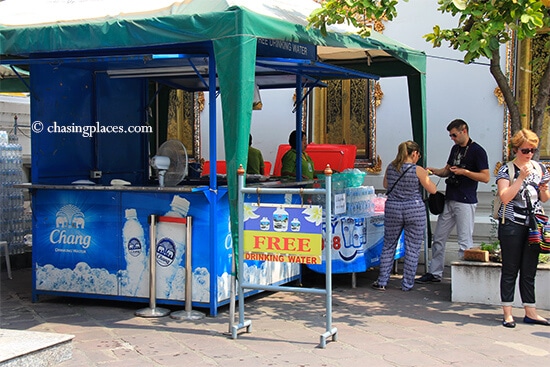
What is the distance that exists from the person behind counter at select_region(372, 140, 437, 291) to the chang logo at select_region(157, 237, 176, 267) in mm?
2610

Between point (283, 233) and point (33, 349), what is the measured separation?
211 centimetres

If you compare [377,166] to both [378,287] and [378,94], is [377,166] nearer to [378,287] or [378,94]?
[378,94]

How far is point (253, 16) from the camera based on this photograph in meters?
6.04

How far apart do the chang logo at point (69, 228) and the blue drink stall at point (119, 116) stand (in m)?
0.01

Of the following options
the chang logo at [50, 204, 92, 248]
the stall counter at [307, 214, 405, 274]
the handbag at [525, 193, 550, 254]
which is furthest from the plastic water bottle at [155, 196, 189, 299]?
the handbag at [525, 193, 550, 254]

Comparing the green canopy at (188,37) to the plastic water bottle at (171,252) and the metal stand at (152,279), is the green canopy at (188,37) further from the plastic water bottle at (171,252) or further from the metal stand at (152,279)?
the metal stand at (152,279)

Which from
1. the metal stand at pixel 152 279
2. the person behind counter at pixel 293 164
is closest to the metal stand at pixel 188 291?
the metal stand at pixel 152 279

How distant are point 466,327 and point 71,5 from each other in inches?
188

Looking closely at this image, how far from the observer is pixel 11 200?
9.35 metres

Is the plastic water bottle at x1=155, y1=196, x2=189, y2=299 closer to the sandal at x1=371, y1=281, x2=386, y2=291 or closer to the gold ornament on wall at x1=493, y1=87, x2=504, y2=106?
the sandal at x1=371, y1=281, x2=386, y2=291

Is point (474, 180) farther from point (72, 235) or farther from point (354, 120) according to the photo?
point (72, 235)

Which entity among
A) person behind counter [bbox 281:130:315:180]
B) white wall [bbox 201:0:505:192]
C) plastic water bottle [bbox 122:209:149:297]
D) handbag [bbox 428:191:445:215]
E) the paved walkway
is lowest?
the paved walkway

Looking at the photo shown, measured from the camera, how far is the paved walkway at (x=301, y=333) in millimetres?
5621

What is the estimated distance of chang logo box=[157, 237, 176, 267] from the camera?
6945 mm
